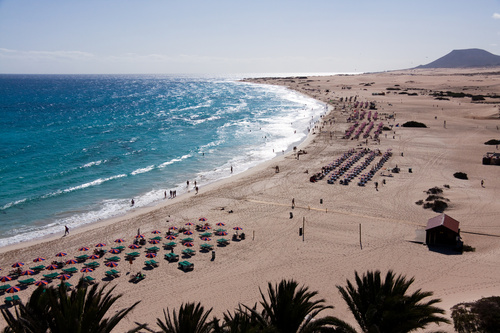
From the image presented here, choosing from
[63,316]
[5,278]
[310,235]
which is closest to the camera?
[63,316]

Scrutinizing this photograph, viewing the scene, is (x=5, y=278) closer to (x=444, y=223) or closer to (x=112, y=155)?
(x=444, y=223)

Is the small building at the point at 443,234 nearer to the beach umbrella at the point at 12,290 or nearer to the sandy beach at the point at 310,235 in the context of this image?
the sandy beach at the point at 310,235

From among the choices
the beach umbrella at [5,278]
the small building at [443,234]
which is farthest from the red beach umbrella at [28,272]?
the small building at [443,234]

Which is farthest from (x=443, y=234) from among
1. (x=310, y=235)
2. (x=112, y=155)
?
(x=112, y=155)

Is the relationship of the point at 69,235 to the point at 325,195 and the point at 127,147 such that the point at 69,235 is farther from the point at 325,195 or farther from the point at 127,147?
the point at 127,147

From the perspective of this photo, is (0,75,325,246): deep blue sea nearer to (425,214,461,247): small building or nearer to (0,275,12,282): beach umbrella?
(0,275,12,282): beach umbrella

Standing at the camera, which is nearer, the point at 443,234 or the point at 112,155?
the point at 443,234

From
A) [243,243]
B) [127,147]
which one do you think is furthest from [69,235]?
[127,147]
